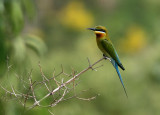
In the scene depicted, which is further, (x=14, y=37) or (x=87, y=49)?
(x=87, y=49)

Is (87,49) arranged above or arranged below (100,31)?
below

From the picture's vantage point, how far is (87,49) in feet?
22.8

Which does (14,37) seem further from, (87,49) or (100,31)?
(87,49)

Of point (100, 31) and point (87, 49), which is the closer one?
point (100, 31)

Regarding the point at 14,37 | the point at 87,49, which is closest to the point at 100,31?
the point at 14,37

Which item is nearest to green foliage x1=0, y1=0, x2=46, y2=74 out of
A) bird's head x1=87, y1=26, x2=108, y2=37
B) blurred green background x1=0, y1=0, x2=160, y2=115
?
blurred green background x1=0, y1=0, x2=160, y2=115

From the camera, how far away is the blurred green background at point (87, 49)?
2748 millimetres

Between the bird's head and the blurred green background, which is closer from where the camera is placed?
the bird's head

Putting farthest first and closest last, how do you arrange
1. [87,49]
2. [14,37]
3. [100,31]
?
[87,49] < [14,37] < [100,31]

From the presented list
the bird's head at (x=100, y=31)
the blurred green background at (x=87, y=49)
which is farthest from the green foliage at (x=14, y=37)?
the bird's head at (x=100, y=31)

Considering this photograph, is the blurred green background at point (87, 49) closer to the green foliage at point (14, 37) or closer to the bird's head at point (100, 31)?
the green foliage at point (14, 37)

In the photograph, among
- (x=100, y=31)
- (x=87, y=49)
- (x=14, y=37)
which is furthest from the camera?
(x=87, y=49)

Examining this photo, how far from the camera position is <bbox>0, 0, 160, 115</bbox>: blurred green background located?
108 inches

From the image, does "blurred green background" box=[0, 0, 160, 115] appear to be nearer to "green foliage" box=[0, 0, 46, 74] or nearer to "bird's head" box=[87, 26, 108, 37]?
"green foliage" box=[0, 0, 46, 74]
